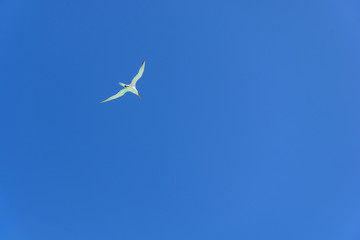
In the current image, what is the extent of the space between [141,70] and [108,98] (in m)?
3.40

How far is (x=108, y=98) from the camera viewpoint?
1011 inches

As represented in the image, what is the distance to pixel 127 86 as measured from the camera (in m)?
25.9

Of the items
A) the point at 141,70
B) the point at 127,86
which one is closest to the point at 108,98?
the point at 127,86

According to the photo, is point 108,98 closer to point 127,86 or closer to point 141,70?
point 127,86

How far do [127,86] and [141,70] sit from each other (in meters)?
1.90

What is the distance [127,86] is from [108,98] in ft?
5.65

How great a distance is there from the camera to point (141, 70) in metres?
24.9
